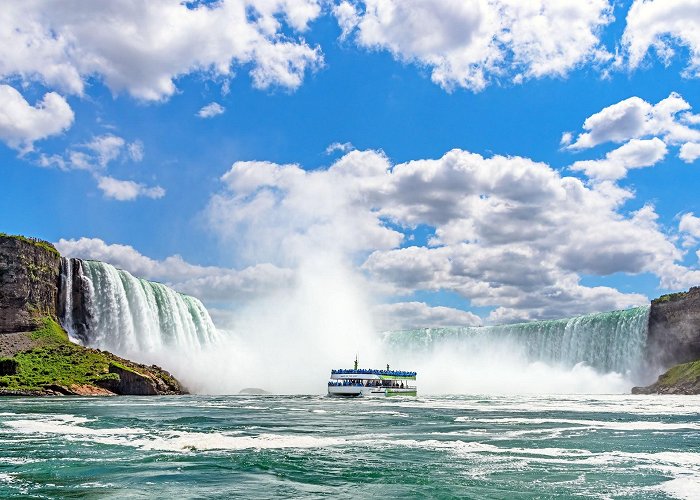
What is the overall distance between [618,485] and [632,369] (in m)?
90.1

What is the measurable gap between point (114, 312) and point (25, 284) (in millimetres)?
11846

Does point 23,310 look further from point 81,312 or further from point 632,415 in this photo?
point 632,415

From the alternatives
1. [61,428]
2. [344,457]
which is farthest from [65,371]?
[344,457]

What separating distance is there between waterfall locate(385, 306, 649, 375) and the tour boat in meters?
34.2

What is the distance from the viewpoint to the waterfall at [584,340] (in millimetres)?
102750

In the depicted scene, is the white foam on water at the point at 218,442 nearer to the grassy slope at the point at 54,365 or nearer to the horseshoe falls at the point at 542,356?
the grassy slope at the point at 54,365

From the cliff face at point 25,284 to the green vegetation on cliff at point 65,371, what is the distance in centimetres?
305

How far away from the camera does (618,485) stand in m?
19.2

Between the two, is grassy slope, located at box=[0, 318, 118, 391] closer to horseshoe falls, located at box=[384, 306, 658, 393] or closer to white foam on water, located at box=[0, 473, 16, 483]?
white foam on water, located at box=[0, 473, 16, 483]

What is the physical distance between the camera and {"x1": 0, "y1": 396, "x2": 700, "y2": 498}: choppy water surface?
18672 millimetres

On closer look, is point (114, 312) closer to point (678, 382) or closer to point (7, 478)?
point (7, 478)

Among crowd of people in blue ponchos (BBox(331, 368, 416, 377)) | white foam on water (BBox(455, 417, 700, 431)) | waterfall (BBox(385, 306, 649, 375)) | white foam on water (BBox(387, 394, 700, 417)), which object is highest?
waterfall (BBox(385, 306, 649, 375))

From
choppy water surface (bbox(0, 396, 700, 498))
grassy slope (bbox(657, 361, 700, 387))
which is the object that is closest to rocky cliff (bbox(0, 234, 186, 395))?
choppy water surface (bbox(0, 396, 700, 498))

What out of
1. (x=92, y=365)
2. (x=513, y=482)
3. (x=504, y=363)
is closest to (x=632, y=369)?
(x=504, y=363)
